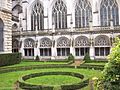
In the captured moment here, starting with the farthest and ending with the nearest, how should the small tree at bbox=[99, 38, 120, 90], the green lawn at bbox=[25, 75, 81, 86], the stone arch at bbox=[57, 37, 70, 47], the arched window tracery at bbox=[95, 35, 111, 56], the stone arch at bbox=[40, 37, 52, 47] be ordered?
the stone arch at bbox=[40, 37, 52, 47] → the stone arch at bbox=[57, 37, 70, 47] → the arched window tracery at bbox=[95, 35, 111, 56] → the green lawn at bbox=[25, 75, 81, 86] → the small tree at bbox=[99, 38, 120, 90]

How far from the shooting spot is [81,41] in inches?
2120

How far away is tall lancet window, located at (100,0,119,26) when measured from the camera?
55.4 metres

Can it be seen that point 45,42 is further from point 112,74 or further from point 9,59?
point 112,74

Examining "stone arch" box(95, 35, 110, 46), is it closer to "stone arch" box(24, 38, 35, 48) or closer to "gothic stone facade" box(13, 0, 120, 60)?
"gothic stone facade" box(13, 0, 120, 60)

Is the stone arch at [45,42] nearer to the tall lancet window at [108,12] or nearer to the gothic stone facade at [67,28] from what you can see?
the gothic stone facade at [67,28]

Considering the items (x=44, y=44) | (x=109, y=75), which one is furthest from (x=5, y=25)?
(x=109, y=75)

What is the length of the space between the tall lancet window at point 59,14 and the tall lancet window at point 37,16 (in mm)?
3825

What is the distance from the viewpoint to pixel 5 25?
130 ft

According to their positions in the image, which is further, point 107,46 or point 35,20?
point 35,20

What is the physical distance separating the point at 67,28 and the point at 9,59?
21.1 m

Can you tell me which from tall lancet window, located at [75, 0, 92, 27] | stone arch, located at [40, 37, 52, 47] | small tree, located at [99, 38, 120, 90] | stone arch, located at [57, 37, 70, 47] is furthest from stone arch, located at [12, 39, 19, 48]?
small tree, located at [99, 38, 120, 90]

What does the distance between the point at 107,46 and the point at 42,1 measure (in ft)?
73.2

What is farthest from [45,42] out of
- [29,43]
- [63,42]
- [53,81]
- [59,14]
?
Result: [53,81]

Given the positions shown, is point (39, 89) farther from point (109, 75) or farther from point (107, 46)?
point (107, 46)
